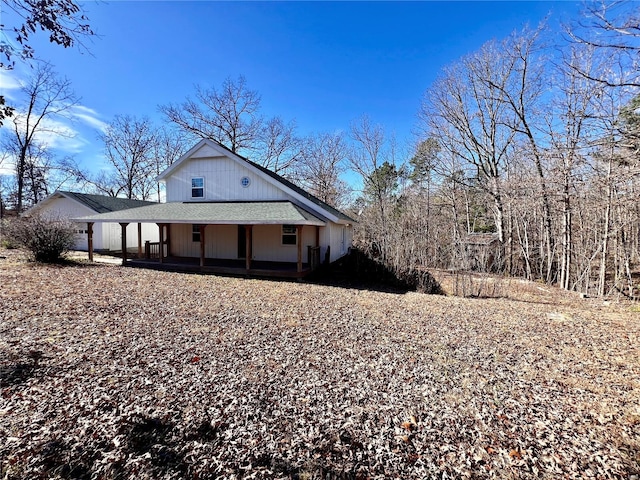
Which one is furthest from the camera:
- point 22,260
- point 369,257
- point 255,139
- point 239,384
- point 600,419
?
point 255,139

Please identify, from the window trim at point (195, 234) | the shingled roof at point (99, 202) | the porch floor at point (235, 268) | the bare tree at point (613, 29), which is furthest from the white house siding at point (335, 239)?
the shingled roof at point (99, 202)

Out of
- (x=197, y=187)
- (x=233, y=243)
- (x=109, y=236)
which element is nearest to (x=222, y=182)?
(x=197, y=187)

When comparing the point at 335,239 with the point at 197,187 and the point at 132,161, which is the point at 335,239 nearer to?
the point at 197,187

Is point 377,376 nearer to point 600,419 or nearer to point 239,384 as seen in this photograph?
point 239,384

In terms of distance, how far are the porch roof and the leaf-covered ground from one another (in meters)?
4.24

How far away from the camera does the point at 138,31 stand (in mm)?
7500

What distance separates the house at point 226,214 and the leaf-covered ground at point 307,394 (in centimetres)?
561

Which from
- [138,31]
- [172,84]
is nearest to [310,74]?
[172,84]

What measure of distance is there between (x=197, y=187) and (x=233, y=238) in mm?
3123

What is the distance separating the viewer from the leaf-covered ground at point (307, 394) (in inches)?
89.9

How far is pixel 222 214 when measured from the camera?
10.8 m

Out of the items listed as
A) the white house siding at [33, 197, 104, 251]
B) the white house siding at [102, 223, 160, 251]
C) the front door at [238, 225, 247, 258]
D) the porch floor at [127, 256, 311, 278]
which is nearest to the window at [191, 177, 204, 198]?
the front door at [238, 225, 247, 258]

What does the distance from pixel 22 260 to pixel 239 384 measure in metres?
13.9

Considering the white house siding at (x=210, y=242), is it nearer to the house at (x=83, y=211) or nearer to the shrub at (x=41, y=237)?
the shrub at (x=41, y=237)
